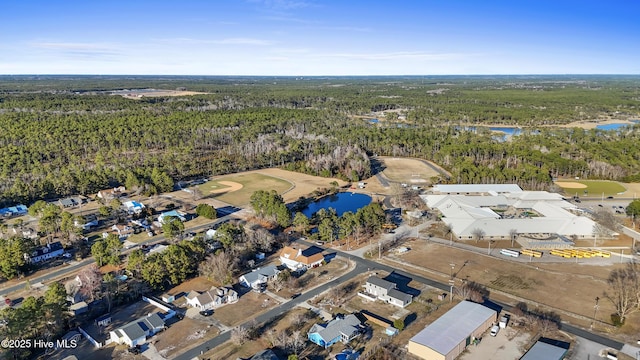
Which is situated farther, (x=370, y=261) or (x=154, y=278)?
(x=370, y=261)

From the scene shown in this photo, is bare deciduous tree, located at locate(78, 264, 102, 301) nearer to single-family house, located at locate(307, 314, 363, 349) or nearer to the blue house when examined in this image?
single-family house, located at locate(307, 314, 363, 349)

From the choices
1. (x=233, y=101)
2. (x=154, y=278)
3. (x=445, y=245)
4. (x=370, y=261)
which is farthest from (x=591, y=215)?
(x=233, y=101)

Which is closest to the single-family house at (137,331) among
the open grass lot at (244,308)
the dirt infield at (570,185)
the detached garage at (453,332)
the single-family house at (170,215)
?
the open grass lot at (244,308)

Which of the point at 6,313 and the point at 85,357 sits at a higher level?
the point at 6,313

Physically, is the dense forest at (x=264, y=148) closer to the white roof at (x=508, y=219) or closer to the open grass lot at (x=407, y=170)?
the open grass lot at (x=407, y=170)

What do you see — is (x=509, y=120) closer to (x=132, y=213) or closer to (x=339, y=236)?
(x=339, y=236)

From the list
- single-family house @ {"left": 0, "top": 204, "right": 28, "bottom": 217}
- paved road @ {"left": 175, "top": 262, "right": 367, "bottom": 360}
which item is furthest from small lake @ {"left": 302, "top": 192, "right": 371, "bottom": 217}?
single-family house @ {"left": 0, "top": 204, "right": 28, "bottom": 217}
